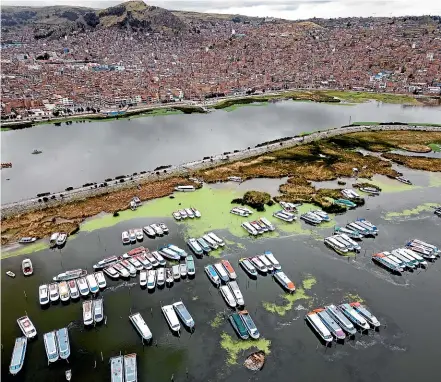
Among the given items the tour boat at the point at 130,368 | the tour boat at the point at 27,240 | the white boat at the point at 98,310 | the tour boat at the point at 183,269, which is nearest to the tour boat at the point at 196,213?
the tour boat at the point at 183,269

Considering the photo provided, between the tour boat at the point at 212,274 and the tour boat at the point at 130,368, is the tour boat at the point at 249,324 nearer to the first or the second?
the tour boat at the point at 212,274

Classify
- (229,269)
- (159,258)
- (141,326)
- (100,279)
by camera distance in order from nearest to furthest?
(141,326), (100,279), (229,269), (159,258)

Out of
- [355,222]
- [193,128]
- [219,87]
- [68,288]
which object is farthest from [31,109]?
[355,222]

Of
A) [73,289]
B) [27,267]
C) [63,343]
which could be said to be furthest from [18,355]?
[27,267]

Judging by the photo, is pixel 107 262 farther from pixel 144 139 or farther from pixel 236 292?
pixel 144 139

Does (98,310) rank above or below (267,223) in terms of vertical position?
below

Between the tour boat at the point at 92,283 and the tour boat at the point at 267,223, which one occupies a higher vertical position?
the tour boat at the point at 267,223
